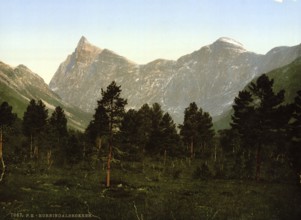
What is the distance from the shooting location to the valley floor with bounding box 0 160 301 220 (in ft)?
101

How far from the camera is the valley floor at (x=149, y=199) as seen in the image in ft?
101

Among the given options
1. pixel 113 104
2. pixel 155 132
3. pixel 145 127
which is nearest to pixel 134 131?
pixel 145 127

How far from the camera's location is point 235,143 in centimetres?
9606

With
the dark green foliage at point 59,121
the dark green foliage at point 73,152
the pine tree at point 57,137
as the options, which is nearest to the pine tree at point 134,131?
the dark green foliage at point 73,152

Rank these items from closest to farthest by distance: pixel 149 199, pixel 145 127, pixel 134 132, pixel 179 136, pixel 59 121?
pixel 149 199 < pixel 134 132 < pixel 145 127 < pixel 179 136 < pixel 59 121

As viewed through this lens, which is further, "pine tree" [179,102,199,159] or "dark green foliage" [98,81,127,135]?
"pine tree" [179,102,199,159]

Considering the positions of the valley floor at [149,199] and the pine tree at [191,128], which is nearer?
the valley floor at [149,199]

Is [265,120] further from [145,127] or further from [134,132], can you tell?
[145,127]

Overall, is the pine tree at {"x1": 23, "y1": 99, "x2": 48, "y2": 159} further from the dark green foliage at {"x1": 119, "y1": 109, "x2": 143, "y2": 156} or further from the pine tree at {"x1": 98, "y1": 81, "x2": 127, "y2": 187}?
the pine tree at {"x1": 98, "y1": 81, "x2": 127, "y2": 187}

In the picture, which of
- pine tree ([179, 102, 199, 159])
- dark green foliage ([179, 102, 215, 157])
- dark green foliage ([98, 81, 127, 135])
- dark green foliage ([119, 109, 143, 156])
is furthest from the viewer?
Result: dark green foliage ([179, 102, 215, 157])

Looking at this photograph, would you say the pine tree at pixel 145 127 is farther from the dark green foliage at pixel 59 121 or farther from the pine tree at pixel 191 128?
the dark green foliage at pixel 59 121

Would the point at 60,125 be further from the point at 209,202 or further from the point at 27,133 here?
the point at 209,202

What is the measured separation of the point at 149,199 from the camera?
40375 millimetres

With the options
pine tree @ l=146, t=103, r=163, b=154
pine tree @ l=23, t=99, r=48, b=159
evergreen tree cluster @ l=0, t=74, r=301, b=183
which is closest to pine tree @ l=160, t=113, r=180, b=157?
evergreen tree cluster @ l=0, t=74, r=301, b=183
